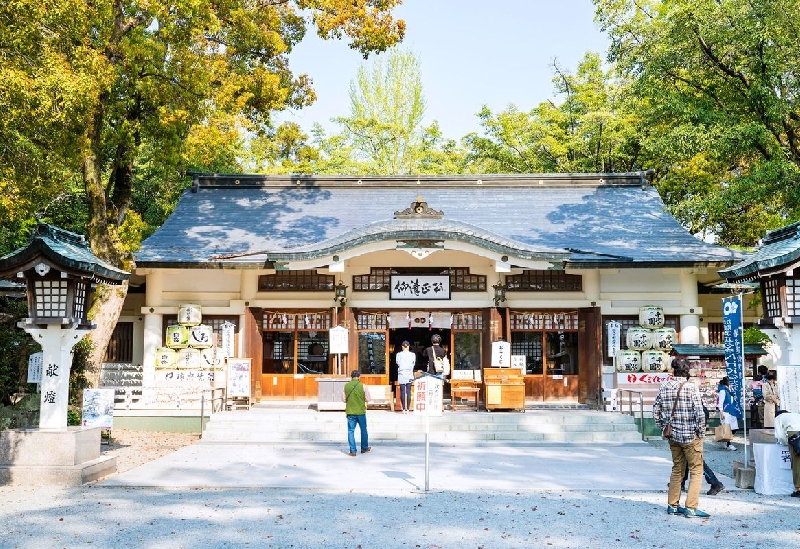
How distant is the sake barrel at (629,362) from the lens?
55.1 ft

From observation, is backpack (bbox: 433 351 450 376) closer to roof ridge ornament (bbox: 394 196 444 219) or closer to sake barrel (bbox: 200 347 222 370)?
roof ridge ornament (bbox: 394 196 444 219)

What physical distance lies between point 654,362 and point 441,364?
197 inches

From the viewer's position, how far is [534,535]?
7246 mm

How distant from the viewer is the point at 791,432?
29.6ft

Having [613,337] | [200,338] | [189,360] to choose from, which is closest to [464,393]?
[613,337]

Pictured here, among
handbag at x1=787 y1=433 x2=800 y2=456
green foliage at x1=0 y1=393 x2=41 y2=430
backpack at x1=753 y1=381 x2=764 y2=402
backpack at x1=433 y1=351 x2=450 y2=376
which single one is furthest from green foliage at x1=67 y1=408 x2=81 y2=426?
backpack at x1=753 y1=381 x2=764 y2=402

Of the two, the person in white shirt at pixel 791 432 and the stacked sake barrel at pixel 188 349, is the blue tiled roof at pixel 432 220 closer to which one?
the stacked sake barrel at pixel 188 349

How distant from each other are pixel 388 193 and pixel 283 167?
395 inches

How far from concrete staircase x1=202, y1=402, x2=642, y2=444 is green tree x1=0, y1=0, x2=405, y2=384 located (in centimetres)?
368

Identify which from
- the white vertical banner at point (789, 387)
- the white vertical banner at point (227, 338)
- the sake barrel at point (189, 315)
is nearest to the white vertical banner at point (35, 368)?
the sake barrel at point (189, 315)

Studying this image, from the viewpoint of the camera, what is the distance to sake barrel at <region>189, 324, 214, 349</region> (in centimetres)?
1683

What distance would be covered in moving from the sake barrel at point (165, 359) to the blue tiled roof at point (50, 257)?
6.33 m

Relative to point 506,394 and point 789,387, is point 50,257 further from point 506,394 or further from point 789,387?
point 789,387

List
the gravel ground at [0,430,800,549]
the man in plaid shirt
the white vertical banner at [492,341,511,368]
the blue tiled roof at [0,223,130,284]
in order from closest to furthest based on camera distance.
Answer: the gravel ground at [0,430,800,549] → the man in plaid shirt → the blue tiled roof at [0,223,130,284] → the white vertical banner at [492,341,511,368]
